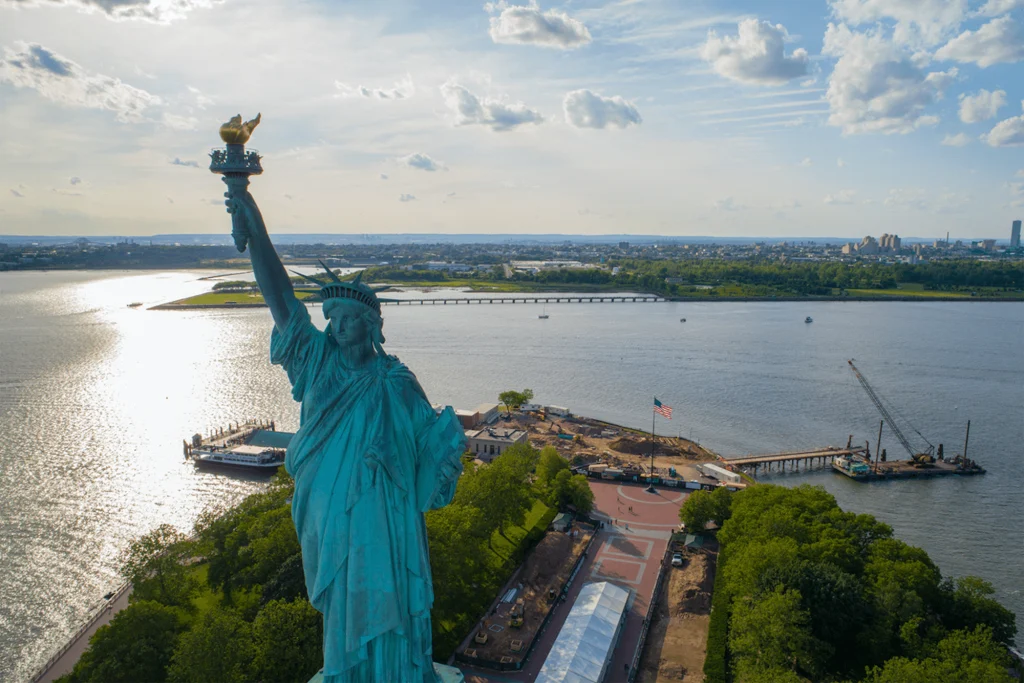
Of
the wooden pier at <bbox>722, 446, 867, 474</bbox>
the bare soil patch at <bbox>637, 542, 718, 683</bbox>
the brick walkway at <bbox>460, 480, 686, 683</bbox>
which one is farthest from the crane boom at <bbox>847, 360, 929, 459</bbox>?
the bare soil patch at <bbox>637, 542, 718, 683</bbox>

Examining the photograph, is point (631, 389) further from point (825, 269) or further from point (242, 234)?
point (825, 269)

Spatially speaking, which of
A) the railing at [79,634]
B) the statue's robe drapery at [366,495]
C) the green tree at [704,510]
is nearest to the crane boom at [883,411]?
the green tree at [704,510]

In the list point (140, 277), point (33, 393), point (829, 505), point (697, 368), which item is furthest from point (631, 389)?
point (140, 277)

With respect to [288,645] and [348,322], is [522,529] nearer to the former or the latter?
[288,645]

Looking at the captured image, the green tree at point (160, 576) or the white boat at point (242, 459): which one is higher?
the green tree at point (160, 576)

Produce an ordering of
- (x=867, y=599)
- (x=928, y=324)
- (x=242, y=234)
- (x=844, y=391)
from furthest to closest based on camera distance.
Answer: (x=928, y=324), (x=844, y=391), (x=867, y=599), (x=242, y=234)

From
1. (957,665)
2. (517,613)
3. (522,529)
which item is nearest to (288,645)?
(517,613)

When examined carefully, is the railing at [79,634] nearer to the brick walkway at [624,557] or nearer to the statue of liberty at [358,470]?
the brick walkway at [624,557]
